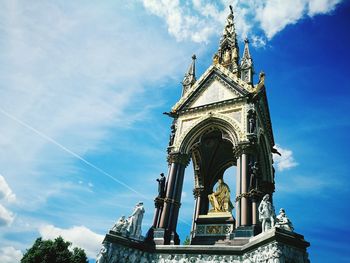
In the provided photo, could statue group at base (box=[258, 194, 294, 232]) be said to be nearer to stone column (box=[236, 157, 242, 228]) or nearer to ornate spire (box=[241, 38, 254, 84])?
stone column (box=[236, 157, 242, 228])

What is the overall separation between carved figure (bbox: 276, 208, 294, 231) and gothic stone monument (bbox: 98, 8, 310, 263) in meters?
0.04

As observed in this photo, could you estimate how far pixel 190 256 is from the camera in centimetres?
1345

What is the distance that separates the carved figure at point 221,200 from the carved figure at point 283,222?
496 centimetres

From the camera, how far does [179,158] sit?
17.4m

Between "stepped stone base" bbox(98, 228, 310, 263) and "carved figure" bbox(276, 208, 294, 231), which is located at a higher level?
"carved figure" bbox(276, 208, 294, 231)

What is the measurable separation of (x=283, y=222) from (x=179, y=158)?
7163 millimetres

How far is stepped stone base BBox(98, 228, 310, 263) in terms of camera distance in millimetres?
10859

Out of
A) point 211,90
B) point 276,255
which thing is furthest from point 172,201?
point 211,90

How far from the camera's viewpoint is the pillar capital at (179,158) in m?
17.4

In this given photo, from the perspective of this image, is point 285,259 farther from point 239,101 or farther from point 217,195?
point 239,101

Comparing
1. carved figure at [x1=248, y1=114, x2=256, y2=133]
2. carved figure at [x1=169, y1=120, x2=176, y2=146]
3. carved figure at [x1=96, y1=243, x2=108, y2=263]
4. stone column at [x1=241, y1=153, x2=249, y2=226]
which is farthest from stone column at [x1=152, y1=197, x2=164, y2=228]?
carved figure at [x1=248, y1=114, x2=256, y2=133]

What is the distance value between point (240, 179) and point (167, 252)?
193 inches

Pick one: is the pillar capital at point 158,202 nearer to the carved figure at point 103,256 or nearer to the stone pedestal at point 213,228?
the stone pedestal at point 213,228

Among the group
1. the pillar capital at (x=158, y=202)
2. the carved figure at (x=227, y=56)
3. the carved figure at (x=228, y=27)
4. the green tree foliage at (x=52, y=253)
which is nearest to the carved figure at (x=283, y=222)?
the pillar capital at (x=158, y=202)
